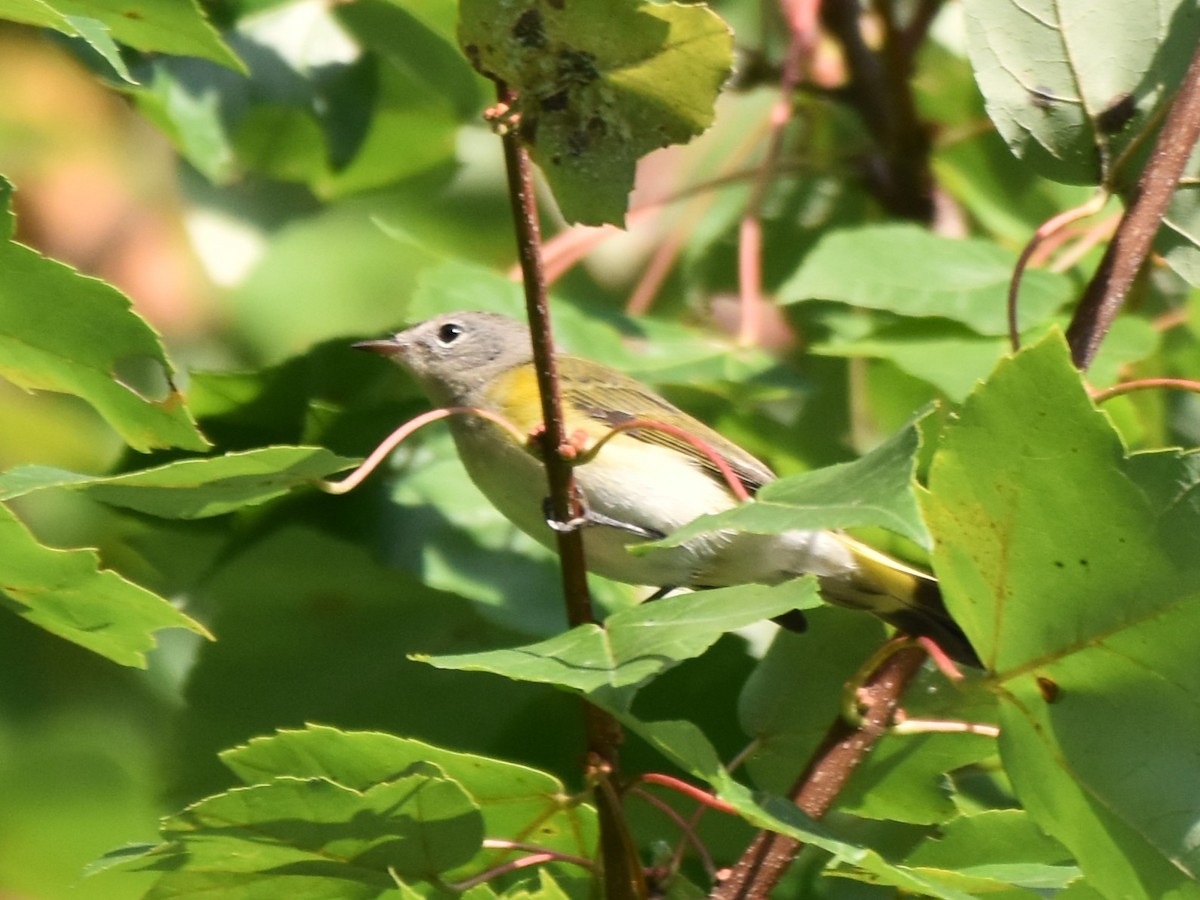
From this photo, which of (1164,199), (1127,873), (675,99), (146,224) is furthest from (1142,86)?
(146,224)

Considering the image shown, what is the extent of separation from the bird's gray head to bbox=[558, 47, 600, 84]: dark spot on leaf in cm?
113

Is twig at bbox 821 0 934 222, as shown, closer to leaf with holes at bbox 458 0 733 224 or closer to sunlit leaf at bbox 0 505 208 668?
leaf with holes at bbox 458 0 733 224

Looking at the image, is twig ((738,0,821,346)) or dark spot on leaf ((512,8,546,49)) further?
twig ((738,0,821,346))

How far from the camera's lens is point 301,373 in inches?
73.2

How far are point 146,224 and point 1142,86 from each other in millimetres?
2145

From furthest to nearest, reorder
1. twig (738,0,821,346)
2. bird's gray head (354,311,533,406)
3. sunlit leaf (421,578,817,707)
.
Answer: bird's gray head (354,311,533,406)
twig (738,0,821,346)
sunlit leaf (421,578,817,707)

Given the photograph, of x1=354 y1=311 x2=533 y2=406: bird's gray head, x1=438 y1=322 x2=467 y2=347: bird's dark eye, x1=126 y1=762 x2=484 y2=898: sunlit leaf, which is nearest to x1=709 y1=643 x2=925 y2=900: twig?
x1=126 y1=762 x2=484 y2=898: sunlit leaf

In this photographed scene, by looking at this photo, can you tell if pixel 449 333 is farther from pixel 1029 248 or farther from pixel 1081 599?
pixel 1081 599

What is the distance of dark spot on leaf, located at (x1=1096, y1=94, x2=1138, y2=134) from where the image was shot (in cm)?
148

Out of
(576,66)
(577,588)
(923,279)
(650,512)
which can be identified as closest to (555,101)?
(576,66)

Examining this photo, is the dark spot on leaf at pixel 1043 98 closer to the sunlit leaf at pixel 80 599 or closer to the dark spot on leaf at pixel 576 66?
the dark spot on leaf at pixel 576 66

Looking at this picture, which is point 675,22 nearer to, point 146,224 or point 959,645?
point 959,645

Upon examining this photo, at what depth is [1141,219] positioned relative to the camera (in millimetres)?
1333

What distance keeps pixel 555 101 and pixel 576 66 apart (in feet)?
0.10
